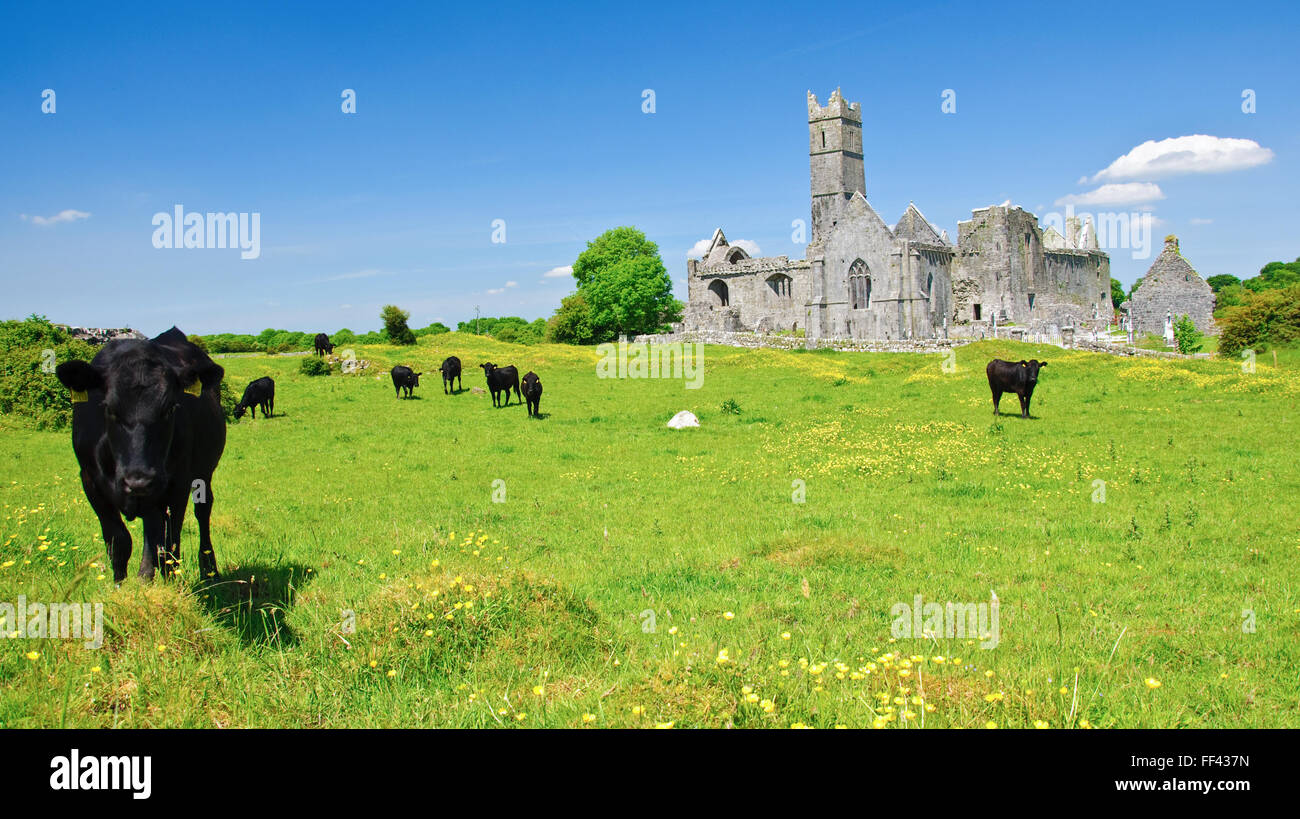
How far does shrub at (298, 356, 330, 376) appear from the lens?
44.0 m

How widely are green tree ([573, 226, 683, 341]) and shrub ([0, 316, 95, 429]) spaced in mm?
60323

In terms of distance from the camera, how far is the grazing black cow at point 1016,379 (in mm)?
24594

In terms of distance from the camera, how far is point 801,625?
784 cm

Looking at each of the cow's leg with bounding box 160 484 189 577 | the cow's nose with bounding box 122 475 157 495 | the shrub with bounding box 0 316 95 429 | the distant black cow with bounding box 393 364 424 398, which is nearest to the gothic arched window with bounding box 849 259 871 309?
the distant black cow with bounding box 393 364 424 398

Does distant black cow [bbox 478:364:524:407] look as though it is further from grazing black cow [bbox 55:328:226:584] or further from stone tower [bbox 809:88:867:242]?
stone tower [bbox 809:88:867:242]

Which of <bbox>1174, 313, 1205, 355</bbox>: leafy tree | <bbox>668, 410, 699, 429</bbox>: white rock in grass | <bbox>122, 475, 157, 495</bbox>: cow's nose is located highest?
<bbox>1174, 313, 1205, 355</bbox>: leafy tree

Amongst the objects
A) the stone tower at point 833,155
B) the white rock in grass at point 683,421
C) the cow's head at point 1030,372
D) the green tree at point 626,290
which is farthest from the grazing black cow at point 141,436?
the green tree at point 626,290

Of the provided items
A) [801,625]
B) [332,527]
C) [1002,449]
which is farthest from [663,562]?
[1002,449]

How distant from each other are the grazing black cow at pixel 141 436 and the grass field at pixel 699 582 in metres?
0.70

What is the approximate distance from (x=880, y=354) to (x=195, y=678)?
1892 inches

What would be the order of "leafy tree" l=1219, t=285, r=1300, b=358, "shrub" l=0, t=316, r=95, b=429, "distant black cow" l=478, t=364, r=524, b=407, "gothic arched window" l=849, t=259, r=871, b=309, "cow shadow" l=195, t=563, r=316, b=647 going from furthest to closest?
"gothic arched window" l=849, t=259, r=871, b=309 → "leafy tree" l=1219, t=285, r=1300, b=358 → "distant black cow" l=478, t=364, r=524, b=407 → "shrub" l=0, t=316, r=95, b=429 → "cow shadow" l=195, t=563, r=316, b=647

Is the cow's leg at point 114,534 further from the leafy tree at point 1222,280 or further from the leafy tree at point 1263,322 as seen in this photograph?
the leafy tree at point 1222,280
